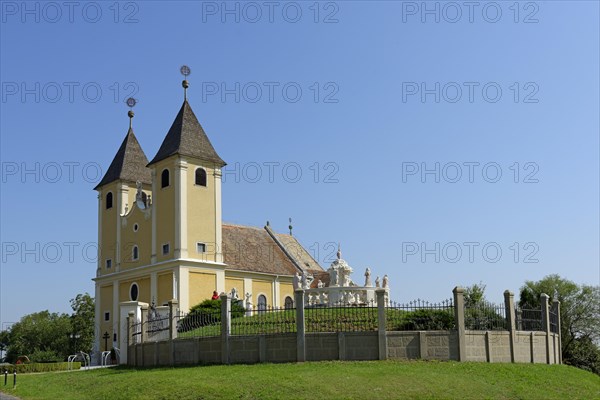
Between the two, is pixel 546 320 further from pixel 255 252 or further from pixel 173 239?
pixel 255 252

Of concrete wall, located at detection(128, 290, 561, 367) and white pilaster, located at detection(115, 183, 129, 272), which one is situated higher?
white pilaster, located at detection(115, 183, 129, 272)

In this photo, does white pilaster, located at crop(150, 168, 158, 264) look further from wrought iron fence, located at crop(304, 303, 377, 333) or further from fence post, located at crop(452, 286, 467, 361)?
fence post, located at crop(452, 286, 467, 361)

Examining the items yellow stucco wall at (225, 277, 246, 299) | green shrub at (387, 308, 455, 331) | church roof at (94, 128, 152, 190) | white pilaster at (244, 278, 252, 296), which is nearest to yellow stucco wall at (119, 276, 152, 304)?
yellow stucco wall at (225, 277, 246, 299)

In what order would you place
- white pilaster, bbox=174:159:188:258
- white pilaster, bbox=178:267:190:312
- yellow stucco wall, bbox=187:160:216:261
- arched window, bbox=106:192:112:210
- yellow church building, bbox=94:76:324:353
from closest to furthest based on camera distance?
white pilaster, bbox=178:267:190:312 → white pilaster, bbox=174:159:188:258 → yellow church building, bbox=94:76:324:353 → yellow stucco wall, bbox=187:160:216:261 → arched window, bbox=106:192:112:210

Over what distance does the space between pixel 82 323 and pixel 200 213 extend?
31.7 metres

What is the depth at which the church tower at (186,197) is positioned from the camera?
49.0 m

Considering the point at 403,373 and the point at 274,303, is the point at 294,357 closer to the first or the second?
the point at 403,373

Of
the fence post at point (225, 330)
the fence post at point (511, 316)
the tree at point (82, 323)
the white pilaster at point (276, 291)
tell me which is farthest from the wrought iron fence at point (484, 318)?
the tree at point (82, 323)

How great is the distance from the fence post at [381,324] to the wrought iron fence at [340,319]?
411 millimetres

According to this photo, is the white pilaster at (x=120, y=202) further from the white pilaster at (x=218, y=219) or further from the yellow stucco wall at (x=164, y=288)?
the white pilaster at (x=218, y=219)

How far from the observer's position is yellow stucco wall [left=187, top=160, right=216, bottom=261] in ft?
162

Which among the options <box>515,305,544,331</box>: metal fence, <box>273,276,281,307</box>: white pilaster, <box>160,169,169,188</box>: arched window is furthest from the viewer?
<box>273,276,281,307</box>: white pilaster

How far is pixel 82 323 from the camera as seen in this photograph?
75.1 metres

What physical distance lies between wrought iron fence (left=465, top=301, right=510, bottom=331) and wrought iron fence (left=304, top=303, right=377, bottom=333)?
11.5ft
